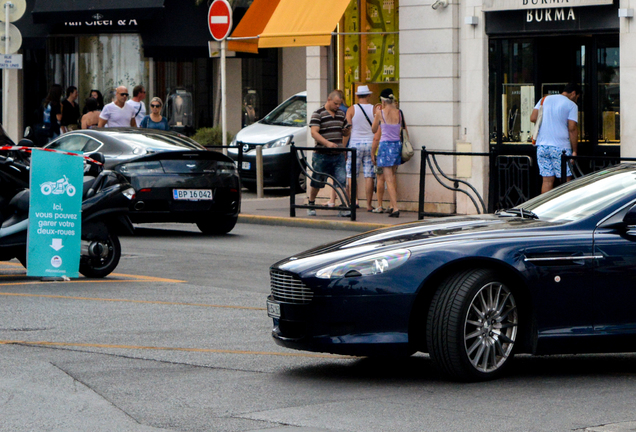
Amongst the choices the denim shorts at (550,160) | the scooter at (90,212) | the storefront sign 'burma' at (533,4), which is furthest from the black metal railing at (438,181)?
the scooter at (90,212)

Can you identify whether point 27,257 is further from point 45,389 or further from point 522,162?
point 522,162

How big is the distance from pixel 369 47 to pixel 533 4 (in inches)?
137

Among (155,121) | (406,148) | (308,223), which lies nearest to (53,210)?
(308,223)

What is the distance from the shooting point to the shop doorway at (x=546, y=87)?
658 inches

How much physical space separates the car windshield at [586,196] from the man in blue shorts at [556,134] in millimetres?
8094

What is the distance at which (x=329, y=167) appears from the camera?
17719 millimetres

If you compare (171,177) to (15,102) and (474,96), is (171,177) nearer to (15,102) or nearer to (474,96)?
(474,96)

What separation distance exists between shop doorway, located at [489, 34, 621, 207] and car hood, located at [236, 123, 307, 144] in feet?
17.7

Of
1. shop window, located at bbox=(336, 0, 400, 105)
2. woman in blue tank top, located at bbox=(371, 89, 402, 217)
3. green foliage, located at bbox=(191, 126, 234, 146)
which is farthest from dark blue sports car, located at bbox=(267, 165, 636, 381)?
green foliage, located at bbox=(191, 126, 234, 146)

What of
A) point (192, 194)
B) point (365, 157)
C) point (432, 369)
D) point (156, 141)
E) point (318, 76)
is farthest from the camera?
point (318, 76)

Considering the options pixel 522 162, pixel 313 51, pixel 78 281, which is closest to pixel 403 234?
pixel 78 281

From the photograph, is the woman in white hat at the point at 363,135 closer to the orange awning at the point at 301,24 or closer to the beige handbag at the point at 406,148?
the beige handbag at the point at 406,148

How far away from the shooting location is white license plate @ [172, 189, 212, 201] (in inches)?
583

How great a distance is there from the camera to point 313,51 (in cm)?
2014
